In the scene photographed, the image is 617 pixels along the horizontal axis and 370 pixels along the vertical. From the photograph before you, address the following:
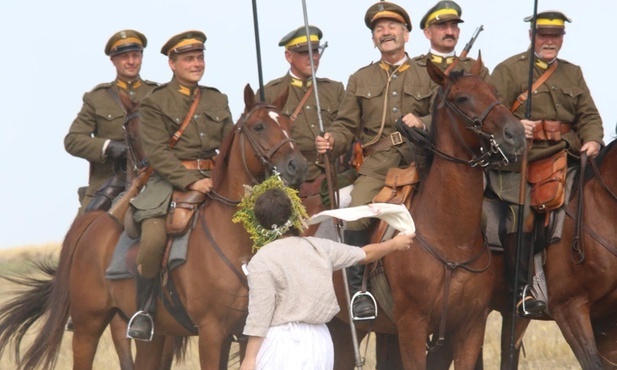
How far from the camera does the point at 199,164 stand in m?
13.5

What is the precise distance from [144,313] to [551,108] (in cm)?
398

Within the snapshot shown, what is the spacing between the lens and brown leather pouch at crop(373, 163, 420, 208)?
12.7 meters

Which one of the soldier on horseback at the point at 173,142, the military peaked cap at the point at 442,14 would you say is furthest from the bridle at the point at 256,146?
Result: the military peaked cap at the point at 442,14

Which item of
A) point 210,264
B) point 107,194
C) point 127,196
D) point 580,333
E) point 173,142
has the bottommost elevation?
point 580,333

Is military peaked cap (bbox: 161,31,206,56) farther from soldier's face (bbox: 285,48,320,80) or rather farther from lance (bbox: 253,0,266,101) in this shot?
soldier's face (bbox: 285,48,320,80)

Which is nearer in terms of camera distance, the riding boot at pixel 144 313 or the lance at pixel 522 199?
the lance at pixel 522 199

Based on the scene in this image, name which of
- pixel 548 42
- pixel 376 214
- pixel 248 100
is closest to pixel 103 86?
pixel 248 100

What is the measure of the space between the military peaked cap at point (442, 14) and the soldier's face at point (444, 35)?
0.04 m

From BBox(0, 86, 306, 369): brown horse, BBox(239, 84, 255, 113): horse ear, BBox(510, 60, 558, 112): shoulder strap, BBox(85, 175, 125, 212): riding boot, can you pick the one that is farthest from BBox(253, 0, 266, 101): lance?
BBox(85, 175, 125, 212): riding boot

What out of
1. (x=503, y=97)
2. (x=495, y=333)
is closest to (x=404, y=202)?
(x=503, y=97)

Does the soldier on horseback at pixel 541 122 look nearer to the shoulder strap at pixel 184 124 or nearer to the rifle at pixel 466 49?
the rifle at pixel 466 49

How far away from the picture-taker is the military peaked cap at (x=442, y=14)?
46.0 feet

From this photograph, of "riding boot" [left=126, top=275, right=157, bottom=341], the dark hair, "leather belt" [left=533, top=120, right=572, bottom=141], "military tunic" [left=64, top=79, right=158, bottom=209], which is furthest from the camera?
"military tunic" [left=64, top=79, right=158, bottom=209]

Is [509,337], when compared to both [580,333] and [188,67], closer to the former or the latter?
[580,333]
